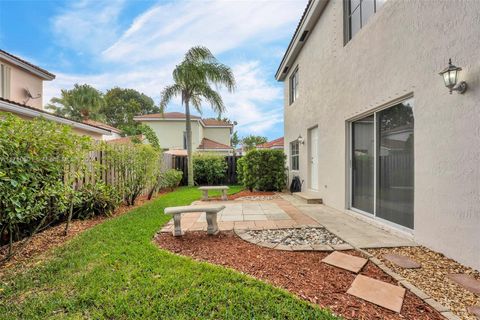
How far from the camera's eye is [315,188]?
29.2 ft

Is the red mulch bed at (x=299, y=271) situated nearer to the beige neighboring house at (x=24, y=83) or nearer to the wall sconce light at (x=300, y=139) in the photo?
the wall sconce light at (x=300, y=139)

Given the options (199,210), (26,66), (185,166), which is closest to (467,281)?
(199,210)

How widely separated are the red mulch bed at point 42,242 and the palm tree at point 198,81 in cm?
795

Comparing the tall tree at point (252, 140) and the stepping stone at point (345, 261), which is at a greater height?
the tall tree at point (252, 140)

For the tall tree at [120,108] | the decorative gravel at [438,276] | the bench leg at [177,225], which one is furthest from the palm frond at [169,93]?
the tall tree at [120,108]

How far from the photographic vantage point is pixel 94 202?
20.2 feet

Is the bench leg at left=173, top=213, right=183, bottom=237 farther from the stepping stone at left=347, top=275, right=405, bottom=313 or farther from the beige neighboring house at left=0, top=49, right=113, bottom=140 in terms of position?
the beige neighboring house at left=0, top=49, right=113, bottom=140

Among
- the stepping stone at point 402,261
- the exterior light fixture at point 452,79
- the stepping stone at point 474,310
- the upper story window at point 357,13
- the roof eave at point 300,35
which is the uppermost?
the roof eave at point 300,35

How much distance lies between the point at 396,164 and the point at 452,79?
186cm

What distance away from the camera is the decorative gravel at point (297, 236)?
13.5 feet

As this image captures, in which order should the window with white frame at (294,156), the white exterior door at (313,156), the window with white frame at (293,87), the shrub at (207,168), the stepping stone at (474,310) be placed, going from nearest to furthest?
the stepping stone at (474,310), the white exterior door at (313,156), the window with white frame at (294,156), the window with white frame at (293,87), the shrub at (207,168)

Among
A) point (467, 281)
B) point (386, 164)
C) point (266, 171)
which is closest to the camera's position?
point (467, 281)

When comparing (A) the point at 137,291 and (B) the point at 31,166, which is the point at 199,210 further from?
(B) the point at 31,166

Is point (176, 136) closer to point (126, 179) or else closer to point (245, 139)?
point (126, 179)
